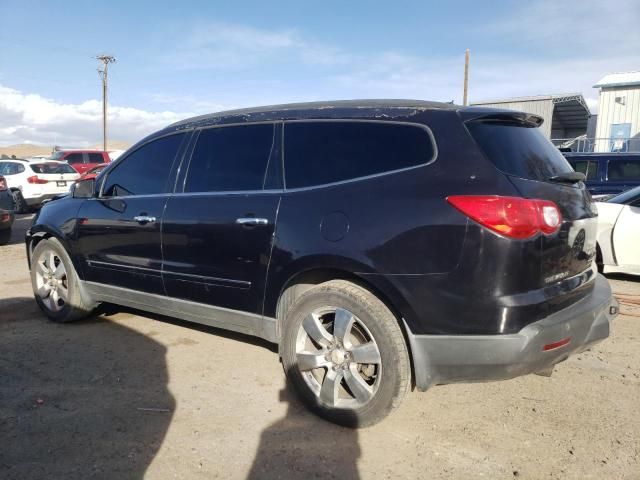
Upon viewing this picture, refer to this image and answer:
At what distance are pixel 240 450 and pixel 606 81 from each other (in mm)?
26702

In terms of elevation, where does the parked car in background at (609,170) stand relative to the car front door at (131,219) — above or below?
above

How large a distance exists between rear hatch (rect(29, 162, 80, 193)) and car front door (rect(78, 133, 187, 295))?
39.7ft

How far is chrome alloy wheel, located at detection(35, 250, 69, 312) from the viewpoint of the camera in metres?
4.69

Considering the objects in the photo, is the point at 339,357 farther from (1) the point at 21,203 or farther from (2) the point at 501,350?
(1) the point at 21,203

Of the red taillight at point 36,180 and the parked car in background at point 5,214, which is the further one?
the red taillight at point 36,180

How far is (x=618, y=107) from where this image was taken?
23.9 m

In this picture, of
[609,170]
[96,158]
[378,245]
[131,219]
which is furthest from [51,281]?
[96,158]

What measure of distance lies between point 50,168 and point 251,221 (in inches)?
576

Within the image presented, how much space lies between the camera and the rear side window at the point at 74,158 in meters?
20.6

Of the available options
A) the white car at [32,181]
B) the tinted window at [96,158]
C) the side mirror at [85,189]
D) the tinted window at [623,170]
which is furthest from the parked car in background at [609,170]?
the tinted window at [96,158]

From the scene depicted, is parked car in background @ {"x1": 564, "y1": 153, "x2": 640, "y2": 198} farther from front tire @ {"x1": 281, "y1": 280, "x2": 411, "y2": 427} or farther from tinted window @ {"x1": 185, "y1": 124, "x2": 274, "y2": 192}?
front tire @ {"x1": 281, "y1": 280, "x2": 411, "y2": 427}

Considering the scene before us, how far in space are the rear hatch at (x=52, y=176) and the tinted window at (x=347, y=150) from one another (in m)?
13.9

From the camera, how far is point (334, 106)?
328 centimetres

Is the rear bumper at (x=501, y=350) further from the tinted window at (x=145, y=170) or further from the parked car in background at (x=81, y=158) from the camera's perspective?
the parked car in background at (x=81, y=158)
